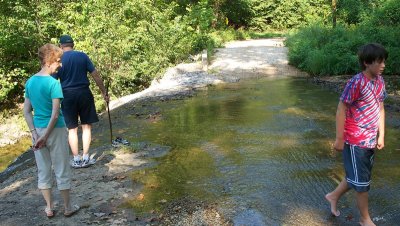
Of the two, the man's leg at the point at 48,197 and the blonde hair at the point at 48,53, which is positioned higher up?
the blonde hair at the point at 48,53

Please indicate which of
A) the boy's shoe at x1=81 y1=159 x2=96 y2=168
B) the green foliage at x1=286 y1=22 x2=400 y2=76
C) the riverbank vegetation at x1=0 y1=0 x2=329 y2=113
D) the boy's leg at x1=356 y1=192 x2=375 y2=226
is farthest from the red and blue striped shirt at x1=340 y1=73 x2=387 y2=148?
the riverbank vegetation at x1=0 y1=0 x2=329 y2=113

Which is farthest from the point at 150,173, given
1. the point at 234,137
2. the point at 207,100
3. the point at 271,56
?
the point at 271,56

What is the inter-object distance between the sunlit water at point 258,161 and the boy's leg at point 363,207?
0.73 ft

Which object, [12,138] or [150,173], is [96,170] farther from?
[12,138]

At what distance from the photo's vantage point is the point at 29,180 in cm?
581

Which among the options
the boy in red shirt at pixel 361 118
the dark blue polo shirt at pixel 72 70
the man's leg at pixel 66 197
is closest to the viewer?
the boy in red shirt at pixel 361 118

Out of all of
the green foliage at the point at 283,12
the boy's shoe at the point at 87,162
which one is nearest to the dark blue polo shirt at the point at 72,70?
the boy's shoe at the point at 87,162

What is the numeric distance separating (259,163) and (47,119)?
3.29 m

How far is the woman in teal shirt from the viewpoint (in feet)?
13.6

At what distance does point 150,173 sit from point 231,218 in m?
1.78

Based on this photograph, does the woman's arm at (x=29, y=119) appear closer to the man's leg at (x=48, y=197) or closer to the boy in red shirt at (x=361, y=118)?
the man's leg at (x=48, y=197)

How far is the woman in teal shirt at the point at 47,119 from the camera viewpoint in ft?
13.6

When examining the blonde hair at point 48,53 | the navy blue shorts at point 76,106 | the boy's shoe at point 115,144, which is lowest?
the boy's shoe at point 115,144

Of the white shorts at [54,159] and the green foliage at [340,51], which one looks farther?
the green foliage at [340,51]
